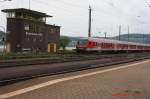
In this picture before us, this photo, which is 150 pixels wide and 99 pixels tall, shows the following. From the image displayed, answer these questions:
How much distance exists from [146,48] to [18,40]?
43280 mm

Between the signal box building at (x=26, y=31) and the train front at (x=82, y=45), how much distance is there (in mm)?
14951

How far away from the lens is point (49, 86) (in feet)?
45.3

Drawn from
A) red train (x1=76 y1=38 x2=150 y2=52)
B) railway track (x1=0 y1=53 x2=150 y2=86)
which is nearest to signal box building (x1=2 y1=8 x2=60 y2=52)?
red train (x1=76 y1=38 x2=150 y2=52)

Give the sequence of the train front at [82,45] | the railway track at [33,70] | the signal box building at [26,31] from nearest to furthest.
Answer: the railway track at [33,70]
the train front at [82,45]
the signal box building at [26,31]

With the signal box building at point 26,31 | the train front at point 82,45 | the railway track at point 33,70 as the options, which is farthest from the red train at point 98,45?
the railway track at point 33,70

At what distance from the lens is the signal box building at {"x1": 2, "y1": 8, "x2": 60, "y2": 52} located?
70.1 m

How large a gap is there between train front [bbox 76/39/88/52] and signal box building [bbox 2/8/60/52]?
Answer: 15.0 m

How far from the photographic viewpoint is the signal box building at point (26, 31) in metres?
70.1

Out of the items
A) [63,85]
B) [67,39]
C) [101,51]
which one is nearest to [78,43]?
[101,51]

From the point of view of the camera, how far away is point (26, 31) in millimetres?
71938

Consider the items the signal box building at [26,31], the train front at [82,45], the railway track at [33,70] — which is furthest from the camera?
the signal box building at [26,31]

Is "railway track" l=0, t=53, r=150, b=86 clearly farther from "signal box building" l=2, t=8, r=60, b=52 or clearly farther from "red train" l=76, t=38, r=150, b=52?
"signal box building" l=2, t=8, r=60, b=52

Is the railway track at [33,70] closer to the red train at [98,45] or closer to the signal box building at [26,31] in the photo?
the red train at [98,45]

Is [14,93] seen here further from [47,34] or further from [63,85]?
[47,34]
